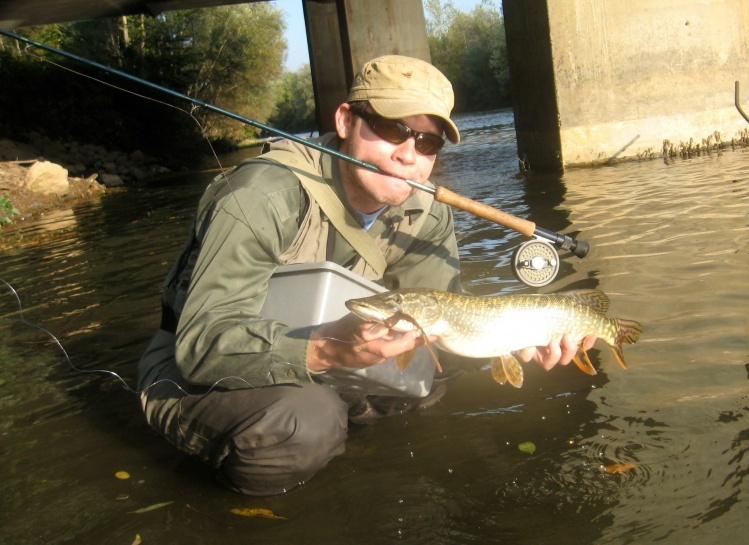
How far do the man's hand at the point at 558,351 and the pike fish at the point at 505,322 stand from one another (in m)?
0.03

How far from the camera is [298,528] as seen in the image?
10.1ft

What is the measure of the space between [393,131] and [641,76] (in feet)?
35.3

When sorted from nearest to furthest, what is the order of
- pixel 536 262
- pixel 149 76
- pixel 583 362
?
1. pixel 583 362
2. pixel 536 262
3. pixel 149 76

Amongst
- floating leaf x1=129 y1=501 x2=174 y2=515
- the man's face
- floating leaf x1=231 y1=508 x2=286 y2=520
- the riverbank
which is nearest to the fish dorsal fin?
the man's face

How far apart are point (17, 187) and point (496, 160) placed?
1108 centimetres

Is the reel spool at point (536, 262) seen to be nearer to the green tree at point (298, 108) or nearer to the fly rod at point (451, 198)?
the fly rod at point (451, 198)

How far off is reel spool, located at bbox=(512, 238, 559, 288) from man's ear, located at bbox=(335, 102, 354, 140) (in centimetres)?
118

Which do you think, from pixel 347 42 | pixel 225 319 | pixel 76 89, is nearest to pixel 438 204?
pixel 225 319

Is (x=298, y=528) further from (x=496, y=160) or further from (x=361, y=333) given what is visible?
(x=496, y=160)

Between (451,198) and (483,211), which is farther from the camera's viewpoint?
(483,211)

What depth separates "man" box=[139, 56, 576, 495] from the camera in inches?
120

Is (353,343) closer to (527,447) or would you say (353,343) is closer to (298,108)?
(527,447)

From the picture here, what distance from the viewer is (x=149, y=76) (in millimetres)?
41469

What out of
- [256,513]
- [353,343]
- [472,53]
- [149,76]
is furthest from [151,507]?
[472,53]
